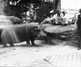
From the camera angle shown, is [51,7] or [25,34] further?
[51,7]

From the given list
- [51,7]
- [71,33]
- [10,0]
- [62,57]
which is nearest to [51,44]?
[71,33]

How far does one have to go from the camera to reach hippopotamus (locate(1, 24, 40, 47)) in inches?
378

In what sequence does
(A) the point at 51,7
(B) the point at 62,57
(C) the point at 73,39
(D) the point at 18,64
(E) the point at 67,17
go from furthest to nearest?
(A) the point at 51,7
(E) the point at 67,17
(C) the point at 73,39
(B) the point at 62,57
(D) the point at 18,64

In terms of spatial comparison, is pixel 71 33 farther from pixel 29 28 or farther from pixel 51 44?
pixel 29 28

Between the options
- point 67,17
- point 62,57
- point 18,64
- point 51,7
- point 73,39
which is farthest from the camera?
point 51,7

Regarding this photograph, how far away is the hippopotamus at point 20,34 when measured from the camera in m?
9.60

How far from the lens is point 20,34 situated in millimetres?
9664

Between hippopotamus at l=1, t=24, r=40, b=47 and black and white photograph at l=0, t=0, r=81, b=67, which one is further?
hippopotamus at l=1, t=24, r=40, b=47

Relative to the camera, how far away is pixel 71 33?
30.9 ft

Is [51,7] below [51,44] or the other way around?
the other way around

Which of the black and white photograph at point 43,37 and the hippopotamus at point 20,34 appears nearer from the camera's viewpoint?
the black and white photograph at point 43,37

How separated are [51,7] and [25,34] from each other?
5.79 meters

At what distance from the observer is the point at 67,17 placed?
10328 mm

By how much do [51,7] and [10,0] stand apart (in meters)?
2.99
